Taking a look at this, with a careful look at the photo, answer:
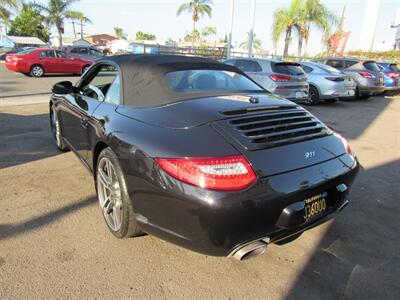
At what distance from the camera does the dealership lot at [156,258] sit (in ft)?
7.63

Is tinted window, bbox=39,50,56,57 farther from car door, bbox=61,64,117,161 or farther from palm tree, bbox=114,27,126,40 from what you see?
palm tree, bbox=114,27,126,40

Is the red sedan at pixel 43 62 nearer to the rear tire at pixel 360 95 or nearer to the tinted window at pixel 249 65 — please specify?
the tinted window at pixel 249 65

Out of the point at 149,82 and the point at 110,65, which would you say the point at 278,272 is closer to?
the point at 149,82

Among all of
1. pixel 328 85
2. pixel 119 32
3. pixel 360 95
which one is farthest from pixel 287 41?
pixel 119 32

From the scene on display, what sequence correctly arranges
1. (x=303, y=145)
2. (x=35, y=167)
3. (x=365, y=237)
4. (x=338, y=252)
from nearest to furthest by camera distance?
(x=303, y=145), (x=338, y=252), (x=365, y=237), (x=35, y=167)

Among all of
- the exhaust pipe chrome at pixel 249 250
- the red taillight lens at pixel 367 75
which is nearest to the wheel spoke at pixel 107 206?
the exhaust pipe chrome at pixel 249 250

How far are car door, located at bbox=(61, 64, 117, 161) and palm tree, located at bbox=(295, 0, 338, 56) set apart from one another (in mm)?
26375

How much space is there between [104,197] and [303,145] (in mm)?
1829

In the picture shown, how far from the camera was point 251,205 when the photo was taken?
6.70 ft

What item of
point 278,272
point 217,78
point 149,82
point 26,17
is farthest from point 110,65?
point 26,17

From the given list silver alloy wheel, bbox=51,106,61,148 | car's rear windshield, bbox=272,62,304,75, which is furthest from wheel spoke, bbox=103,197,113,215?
car's rear windshield, bbox=272,62,304,75

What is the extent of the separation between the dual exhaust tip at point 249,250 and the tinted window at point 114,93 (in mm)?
1680

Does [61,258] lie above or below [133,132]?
below

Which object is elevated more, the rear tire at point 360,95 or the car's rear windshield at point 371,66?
the car's rear windshield at point 371,66
